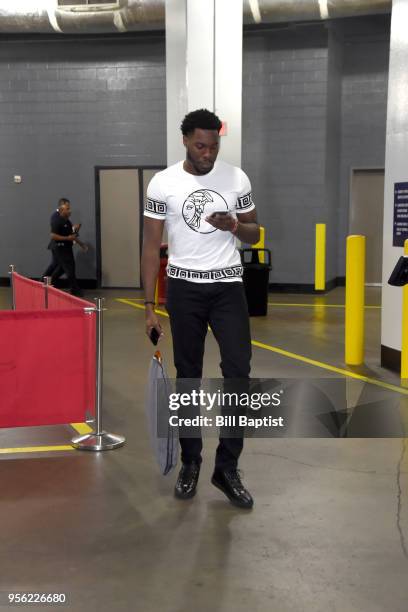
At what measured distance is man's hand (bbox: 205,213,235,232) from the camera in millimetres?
3553

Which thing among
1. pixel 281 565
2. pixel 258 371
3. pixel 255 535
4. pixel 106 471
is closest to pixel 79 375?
pixel 106 471

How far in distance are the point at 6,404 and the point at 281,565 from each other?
235 centimetres

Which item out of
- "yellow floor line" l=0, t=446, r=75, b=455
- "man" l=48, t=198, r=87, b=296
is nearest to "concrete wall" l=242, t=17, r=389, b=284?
"man" l=48, t=198, r=87, b=296

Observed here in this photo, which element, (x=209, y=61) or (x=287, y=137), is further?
(x=287, y=137)

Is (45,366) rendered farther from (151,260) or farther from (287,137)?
(287,137)

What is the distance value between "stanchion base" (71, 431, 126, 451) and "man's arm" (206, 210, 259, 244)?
1.96m

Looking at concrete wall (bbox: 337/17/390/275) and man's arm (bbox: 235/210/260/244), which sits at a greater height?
concrete wall (bbox: 337/17/390/275)

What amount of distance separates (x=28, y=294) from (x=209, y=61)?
3.55 m

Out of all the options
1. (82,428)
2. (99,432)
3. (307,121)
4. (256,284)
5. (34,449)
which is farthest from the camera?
(307,121)

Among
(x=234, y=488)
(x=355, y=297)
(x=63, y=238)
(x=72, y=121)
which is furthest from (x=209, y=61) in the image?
(x=72, y=121)

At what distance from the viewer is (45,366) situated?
5.00 metres

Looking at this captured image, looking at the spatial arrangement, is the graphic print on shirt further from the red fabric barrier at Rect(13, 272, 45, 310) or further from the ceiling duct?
the ceiling duct

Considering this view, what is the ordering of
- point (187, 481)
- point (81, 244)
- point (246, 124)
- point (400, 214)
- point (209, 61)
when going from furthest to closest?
point (246, 124), point (81, 244), point (209, 61), point (400, 214), point (187, 481)

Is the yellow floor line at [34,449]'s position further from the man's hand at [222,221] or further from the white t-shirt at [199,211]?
the man's hand at [222,221]
